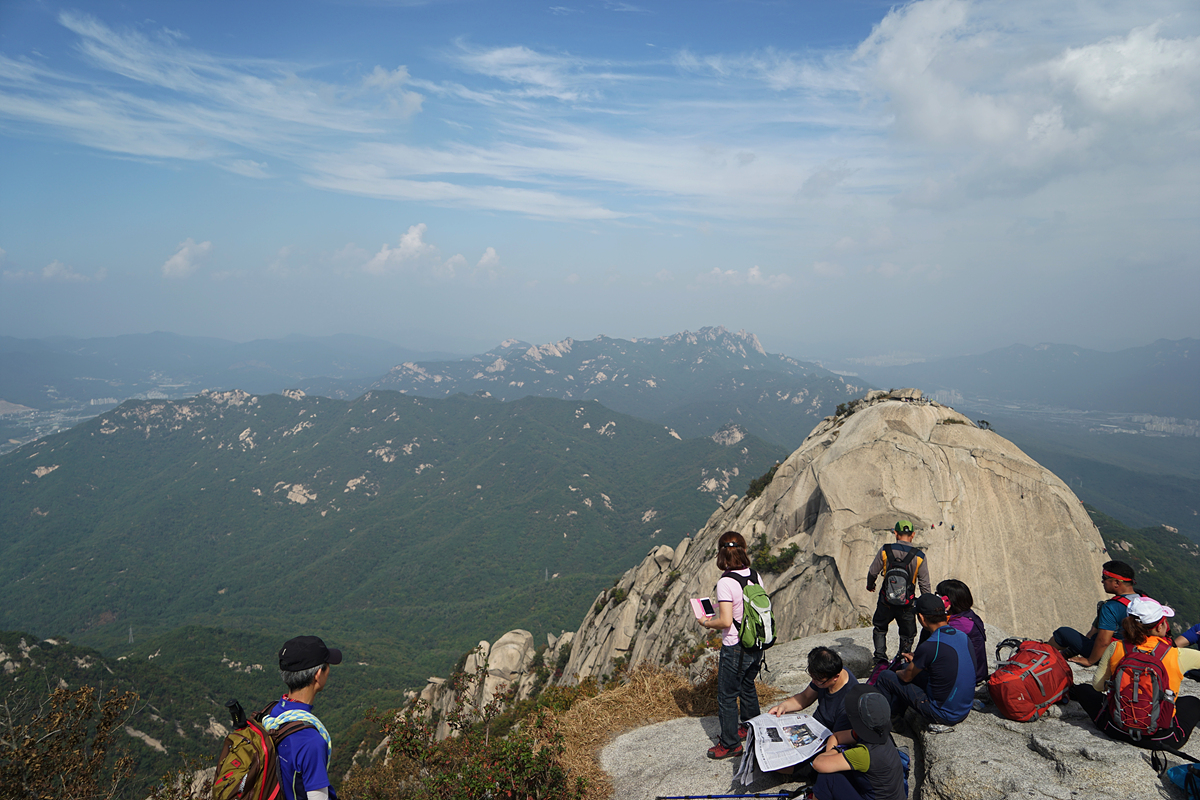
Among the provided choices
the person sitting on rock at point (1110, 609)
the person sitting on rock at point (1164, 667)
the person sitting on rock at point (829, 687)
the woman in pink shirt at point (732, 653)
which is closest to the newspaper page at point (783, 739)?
the person sitting on rock at point (829, 687)

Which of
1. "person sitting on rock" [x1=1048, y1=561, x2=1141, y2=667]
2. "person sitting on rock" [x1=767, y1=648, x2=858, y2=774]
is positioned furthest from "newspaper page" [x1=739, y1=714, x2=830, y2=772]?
"person sitting on rock" [x1=1048, y1=561, x2=1141, y2=667]

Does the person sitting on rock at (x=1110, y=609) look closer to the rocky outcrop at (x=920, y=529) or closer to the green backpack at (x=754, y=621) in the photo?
the green backpack at (x=754, y=621)

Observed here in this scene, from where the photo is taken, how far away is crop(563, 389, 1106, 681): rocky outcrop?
2497cm

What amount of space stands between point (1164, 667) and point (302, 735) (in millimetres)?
11279

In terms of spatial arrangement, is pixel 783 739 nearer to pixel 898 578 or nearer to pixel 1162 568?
pixel 898 578

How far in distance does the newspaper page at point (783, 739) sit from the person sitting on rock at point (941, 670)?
4.62 ft

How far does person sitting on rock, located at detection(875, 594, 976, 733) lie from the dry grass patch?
11.7 ft

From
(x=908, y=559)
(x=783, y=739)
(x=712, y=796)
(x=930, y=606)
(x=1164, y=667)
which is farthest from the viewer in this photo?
(x=908, y=559)

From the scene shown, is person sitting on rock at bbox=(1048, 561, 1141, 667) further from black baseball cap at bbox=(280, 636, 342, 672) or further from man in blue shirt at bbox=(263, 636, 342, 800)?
black baseball cap at bbox=(280, 636, 342, 672)

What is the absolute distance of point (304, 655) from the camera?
563cm

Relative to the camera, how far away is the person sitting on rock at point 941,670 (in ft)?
26.6

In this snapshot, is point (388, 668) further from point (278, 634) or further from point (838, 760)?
point (838, 760)

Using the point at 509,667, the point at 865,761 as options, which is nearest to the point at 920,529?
the point at 865,761

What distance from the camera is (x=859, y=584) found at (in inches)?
993
